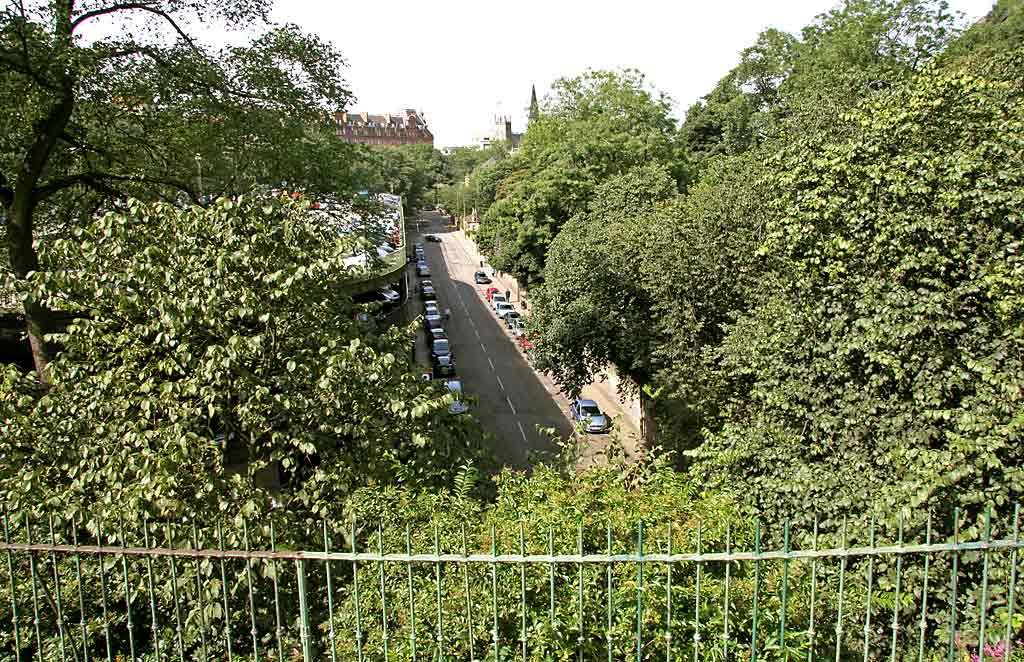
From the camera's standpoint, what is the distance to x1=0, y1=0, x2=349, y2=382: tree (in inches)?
385

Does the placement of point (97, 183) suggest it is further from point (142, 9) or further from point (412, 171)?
point (412, 171)

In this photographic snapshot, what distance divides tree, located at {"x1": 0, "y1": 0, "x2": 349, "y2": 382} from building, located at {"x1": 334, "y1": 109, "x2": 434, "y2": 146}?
372ft

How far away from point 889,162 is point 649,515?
562cm

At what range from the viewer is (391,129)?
437 ft

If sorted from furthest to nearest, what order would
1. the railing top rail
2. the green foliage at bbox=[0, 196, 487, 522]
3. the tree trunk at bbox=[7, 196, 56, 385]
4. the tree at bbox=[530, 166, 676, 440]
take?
the tree at bbox=[530, 166, 676, 440] < the tree trunk at bbox=[7, 196, 56, 385] < the green foliage at bbox=[0, 196, 487, 522] < the railing top rail

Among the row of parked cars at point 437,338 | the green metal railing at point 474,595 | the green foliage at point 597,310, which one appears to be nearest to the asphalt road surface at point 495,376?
the row of parked cars at point 437,338

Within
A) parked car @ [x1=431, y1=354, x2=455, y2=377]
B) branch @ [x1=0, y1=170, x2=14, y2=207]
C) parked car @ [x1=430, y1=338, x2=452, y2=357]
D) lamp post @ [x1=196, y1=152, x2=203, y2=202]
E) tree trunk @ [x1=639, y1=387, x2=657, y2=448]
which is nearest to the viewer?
branch @ [x1=0, y1=170, x2=14, y2=207]

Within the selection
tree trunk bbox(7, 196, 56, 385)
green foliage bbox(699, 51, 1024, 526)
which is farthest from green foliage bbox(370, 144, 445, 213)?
green foliage bbox(699, 51, 1024, 526)

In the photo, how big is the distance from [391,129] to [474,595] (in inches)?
5353

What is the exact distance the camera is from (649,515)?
5.21 meters

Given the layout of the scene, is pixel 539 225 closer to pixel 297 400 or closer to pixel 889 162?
pixel 889 162

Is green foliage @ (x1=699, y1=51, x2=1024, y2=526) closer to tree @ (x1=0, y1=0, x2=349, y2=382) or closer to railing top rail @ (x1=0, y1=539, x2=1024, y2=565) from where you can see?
railing top rail @ (x1=0, y1=539, x2=1024, y2=565)

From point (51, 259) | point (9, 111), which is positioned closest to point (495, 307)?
point (9, 111)

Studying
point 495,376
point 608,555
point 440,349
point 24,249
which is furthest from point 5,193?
point 440,349
